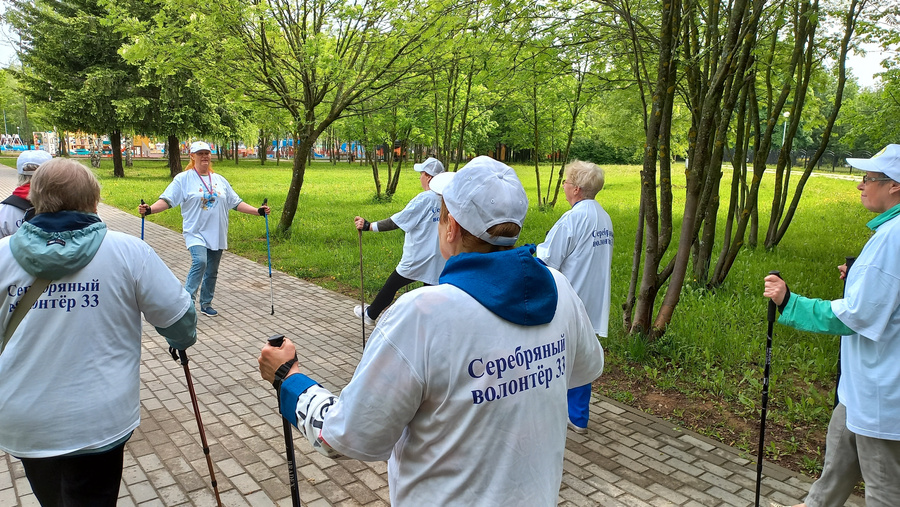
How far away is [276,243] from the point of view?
12930 mm

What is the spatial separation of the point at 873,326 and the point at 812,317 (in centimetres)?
26

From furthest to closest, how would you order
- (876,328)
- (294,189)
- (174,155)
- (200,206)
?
1. (174,155)
2. (294,189)
3. (200,206)
4. (876,328)

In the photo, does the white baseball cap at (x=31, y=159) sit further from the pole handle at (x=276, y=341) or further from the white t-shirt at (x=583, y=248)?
the white t-shirt at (x=583, y=248)

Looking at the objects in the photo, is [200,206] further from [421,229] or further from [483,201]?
[483,201]

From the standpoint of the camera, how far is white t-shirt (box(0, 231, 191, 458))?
2381 millimetres

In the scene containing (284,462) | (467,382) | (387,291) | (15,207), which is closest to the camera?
(467,382)

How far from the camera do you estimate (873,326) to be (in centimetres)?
264

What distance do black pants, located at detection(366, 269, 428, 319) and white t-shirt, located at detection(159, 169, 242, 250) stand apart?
7.43ft

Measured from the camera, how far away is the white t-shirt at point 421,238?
6.20 metres

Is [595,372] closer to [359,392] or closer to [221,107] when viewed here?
[359,392]

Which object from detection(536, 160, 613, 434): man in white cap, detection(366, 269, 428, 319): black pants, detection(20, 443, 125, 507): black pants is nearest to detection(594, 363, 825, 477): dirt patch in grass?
detection(536, 160, 613, 434): man in white cap

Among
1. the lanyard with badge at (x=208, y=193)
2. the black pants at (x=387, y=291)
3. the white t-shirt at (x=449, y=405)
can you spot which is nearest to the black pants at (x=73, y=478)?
the white t-shirt at (x=449, y=405)

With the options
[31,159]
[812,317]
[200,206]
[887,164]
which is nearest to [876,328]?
[812,317]

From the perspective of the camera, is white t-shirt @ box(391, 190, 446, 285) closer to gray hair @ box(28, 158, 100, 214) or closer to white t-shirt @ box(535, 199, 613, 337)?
white t-shirt @ box(535, 199, 613, 337)
